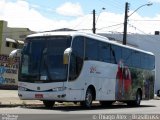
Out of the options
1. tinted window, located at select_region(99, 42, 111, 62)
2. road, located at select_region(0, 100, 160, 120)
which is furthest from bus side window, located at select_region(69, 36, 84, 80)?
tinted window, located at select_region(99, 42, 111, 62)

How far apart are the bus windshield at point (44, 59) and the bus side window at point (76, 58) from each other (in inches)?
16.5

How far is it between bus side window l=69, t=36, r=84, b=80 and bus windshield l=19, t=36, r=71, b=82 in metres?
0.42

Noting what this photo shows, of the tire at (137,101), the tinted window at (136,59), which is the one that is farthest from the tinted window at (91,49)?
the tire at (137,101)

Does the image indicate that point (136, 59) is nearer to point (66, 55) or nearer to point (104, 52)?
point (104, 52)

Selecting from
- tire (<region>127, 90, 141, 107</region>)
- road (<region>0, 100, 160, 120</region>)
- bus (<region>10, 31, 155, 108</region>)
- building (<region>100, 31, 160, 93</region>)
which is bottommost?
road (<region>0, 100, 160, 120</region>)

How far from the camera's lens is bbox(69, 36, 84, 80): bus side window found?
76.6ft

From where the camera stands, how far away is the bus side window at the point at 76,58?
23334mm

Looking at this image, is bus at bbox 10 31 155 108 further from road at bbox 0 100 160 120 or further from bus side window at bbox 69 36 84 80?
road at bbox 0 100 160 120

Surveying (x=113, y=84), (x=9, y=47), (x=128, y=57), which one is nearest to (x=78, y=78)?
(x=113, y=84)

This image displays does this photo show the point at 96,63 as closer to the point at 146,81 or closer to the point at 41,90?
the point at 41,90

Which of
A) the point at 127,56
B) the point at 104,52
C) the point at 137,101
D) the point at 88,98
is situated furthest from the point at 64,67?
the point at 137,101

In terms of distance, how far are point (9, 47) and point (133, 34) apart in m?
22.8

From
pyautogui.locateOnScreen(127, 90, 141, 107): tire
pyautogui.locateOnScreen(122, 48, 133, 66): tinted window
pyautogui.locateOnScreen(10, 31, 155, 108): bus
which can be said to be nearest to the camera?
pyautogui.locateOnScreen(10, 31, 155, 108): bus

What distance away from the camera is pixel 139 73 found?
3291 cm
